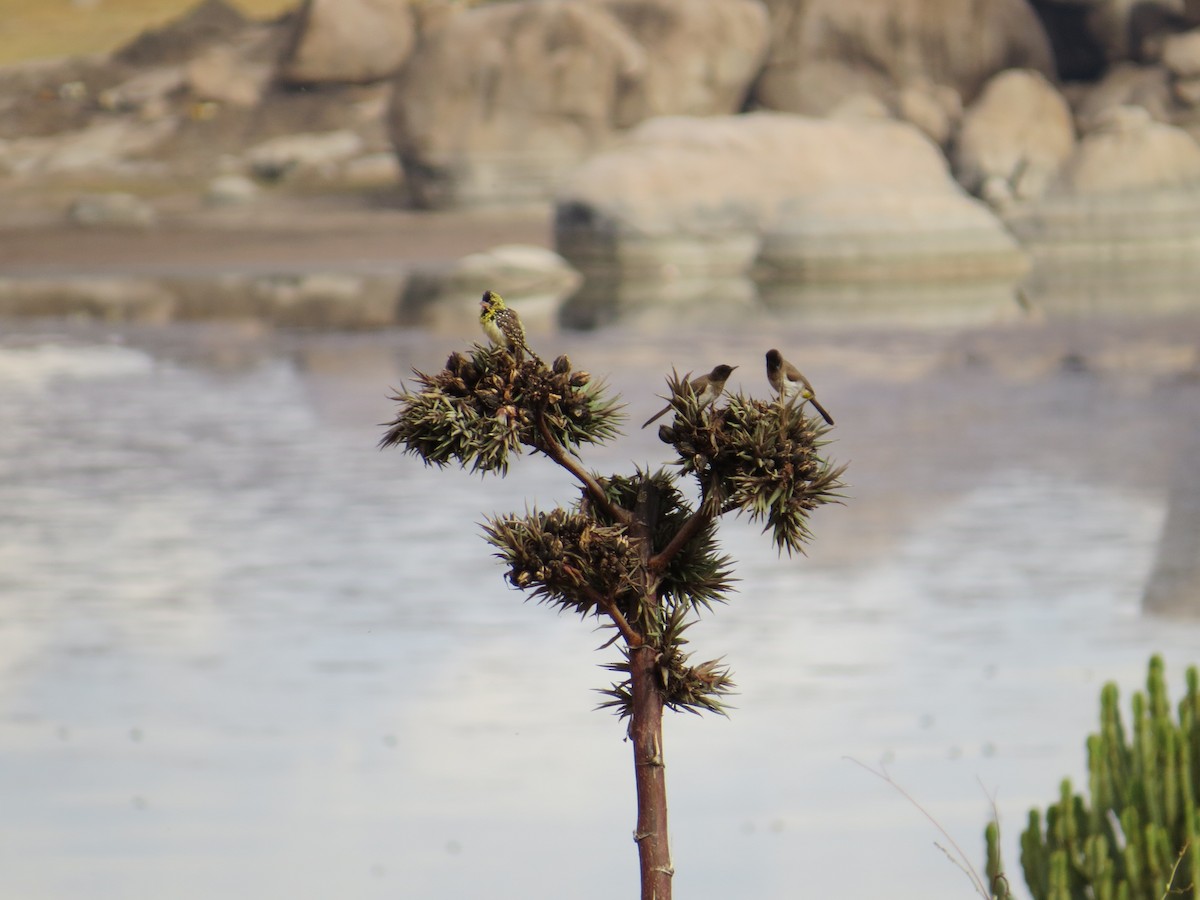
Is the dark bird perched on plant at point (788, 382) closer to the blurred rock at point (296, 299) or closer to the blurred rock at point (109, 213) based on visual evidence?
the blurred rock at point (296, 299)

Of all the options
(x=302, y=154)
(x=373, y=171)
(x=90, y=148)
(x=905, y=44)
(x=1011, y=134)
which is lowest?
(x=1011, y=134)

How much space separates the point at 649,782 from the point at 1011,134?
50.6 meters

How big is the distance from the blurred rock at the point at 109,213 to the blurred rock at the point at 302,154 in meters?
11.7

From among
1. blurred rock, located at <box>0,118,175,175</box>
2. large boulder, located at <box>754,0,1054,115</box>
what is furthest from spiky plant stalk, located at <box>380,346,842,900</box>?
blurred rock, located at <box>0,118,175,175</box>

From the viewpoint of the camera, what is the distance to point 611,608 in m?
2.89

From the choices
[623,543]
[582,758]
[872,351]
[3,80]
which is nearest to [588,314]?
[872,351]

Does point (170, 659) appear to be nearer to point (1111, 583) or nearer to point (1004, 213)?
point (1111, 583)

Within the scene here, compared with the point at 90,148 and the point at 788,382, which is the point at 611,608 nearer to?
the point at 788,382

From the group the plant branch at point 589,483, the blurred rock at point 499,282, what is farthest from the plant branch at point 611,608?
the blurred rock at point 499,282

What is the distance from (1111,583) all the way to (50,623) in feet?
24.0

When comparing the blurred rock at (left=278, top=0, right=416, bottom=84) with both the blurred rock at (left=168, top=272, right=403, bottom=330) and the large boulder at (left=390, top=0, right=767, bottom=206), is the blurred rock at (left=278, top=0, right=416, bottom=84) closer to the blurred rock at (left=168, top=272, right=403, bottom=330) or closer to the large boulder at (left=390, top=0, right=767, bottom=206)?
the large boulder at (left=390, top=0, right=767, bottom=206)

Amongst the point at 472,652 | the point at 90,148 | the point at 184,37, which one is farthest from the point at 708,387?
the point at 184,37

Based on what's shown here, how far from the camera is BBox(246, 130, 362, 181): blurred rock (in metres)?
67.0

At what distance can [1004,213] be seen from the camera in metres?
46.6
